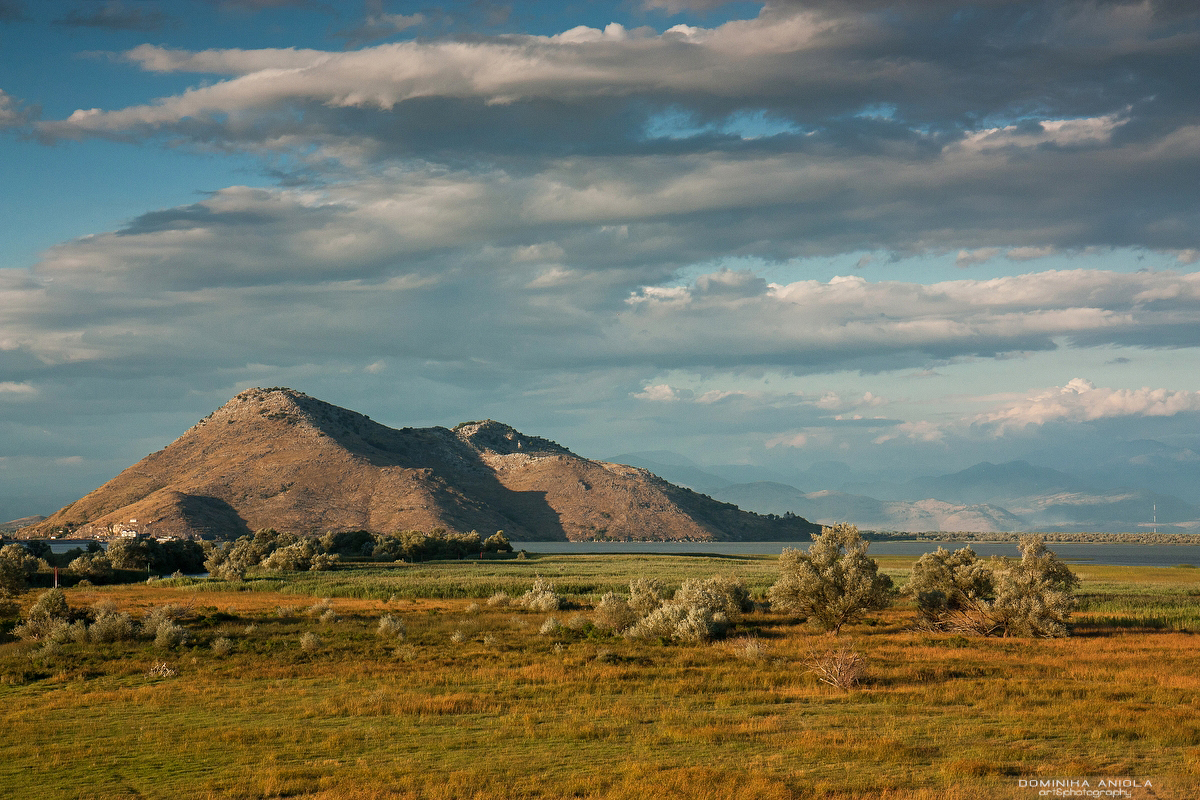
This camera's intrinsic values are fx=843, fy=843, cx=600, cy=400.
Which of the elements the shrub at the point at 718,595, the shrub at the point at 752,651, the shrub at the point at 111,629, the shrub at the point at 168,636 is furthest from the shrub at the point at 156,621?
the shrub at the point at 752,651

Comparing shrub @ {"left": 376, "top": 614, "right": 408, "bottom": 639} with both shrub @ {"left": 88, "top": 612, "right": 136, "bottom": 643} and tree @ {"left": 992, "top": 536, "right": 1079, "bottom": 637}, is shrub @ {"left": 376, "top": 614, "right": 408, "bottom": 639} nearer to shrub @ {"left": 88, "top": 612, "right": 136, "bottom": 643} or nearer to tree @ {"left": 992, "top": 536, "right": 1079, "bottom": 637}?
shrub @ {"left": 88, "top": 612, "right": 136, "bottom": 643}

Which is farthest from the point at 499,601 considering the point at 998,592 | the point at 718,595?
the point at 998,592

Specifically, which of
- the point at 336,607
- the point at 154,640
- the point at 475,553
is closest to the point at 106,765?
the point at 154,640

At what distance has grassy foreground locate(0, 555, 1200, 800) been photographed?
15.7m

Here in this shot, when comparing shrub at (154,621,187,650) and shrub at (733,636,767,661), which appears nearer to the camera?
shrub at (733,636,767,661)

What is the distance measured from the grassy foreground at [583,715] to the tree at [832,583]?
3.76ft

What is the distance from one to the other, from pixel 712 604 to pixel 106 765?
25.3 m

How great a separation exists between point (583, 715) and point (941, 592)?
27.3 metres

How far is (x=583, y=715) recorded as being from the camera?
21234 mm

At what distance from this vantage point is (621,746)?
722 inches

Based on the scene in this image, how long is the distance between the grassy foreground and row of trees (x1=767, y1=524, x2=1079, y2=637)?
1.32 metres

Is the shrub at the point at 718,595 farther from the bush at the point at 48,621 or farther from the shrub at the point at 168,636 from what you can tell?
the bush at the point at 48,621

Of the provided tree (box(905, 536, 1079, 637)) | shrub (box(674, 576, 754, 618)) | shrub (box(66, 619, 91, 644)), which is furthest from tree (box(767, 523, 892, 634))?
shrub (box(66, 619, 91, 644))

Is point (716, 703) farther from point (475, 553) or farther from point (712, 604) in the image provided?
point (475, 553)
